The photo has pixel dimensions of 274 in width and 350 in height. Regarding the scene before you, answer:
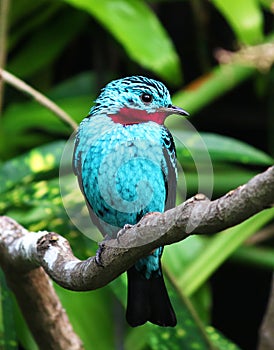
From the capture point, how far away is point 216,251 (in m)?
1.85

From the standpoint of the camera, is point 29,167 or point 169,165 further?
point 29,167

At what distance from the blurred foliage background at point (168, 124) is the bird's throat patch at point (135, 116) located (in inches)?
8.8

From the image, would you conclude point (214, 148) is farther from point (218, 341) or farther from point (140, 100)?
point (140, 100)

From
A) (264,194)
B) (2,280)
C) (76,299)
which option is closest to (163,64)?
(76,299)

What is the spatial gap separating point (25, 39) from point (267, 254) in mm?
1174

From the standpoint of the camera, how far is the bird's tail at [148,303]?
84 centimetres

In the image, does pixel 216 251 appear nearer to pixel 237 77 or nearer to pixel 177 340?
pixel 177 340

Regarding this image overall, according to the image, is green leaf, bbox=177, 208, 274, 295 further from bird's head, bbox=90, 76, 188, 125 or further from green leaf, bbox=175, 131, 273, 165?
bird's head, bbox=90, 76, 188, 125

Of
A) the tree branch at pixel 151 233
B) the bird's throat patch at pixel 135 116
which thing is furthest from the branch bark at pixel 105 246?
the bird's throat patch at pixel 135 116

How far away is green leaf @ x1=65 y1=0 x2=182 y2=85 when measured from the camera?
1.94m

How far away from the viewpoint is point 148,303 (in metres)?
0.87

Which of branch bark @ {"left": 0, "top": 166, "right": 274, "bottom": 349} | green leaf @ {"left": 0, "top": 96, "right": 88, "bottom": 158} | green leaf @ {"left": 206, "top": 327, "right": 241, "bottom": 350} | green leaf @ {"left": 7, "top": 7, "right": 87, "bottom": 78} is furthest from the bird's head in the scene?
green leaf @ {"left": 7, "top": 7, "right": 87, "bottom": 78}

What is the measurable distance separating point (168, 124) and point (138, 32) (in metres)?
0.32

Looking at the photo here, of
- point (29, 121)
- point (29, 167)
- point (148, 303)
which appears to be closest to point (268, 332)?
point (29, 167)
